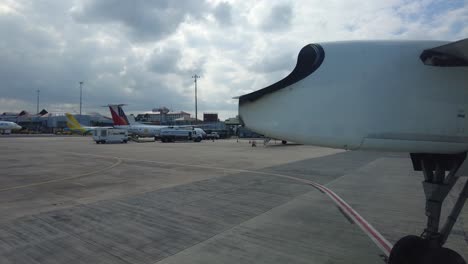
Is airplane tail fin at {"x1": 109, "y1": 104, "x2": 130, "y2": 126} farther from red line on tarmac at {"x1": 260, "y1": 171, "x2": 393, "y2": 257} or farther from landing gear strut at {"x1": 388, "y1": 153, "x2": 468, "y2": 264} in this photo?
landing gear strut at {"x1": 388, "y1": 153, "x2": 468, "y2": 264}

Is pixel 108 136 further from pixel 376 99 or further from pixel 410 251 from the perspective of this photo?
pixel 376 99

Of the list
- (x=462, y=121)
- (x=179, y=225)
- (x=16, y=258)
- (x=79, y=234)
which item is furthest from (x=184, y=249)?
(x=462, y=121)

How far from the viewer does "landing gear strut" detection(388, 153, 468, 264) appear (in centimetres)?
327

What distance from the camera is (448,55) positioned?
2697 millimetres

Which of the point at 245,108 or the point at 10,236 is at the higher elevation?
the point at 245,108

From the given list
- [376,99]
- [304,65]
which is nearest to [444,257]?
[376,99]

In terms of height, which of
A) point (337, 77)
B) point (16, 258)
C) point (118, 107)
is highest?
point (118, 107)

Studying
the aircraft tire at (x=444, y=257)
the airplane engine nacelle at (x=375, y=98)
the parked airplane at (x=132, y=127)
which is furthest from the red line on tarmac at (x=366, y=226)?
the parked airplane at (x=132, y=127)

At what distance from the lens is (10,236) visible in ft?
16.9

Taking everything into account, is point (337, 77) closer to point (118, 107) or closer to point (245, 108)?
point (245, 108)

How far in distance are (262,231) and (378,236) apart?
2.13 metres

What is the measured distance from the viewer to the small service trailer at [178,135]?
4406 cm

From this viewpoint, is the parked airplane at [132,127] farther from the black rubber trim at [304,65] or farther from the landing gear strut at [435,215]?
the black rubber trim at [304,65]

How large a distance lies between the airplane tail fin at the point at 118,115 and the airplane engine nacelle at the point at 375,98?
50417 millimetres
